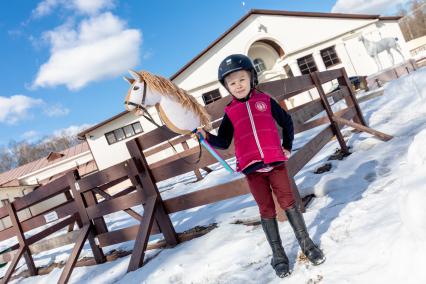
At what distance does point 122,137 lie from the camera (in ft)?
76.5

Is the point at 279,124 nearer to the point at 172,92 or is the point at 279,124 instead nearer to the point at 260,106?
the point at 260,106

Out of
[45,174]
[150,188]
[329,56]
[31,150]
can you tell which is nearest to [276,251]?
[150,188]

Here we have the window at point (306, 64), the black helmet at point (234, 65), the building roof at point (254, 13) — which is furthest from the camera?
the window at point (306, 64)

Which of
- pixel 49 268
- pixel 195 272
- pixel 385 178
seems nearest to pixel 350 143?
pixel 385 178

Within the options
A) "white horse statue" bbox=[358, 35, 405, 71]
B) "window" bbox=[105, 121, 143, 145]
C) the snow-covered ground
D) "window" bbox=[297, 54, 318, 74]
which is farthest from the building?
the snow-covered ground

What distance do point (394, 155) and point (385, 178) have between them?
0.99 m

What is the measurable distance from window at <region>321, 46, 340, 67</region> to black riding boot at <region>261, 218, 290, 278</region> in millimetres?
23818

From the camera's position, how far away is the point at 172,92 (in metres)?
2.56

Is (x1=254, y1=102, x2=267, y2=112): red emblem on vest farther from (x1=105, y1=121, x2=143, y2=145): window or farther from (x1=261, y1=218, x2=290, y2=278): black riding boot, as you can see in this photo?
(x1=105, y1=121, x2=143, y2=145): window

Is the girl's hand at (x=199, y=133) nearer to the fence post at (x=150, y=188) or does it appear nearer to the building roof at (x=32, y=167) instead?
the fence post at (x=150, y=188)

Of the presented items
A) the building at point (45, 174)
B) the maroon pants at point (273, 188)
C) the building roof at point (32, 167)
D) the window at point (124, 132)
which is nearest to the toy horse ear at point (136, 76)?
the maroon pants at point (273, 188)

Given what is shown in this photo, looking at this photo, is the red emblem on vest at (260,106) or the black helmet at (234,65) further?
the red emblem on vest at (260,106)

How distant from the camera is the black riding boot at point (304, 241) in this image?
2.30m

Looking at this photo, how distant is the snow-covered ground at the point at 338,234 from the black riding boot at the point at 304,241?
2.4 inches
